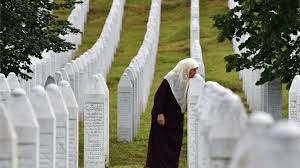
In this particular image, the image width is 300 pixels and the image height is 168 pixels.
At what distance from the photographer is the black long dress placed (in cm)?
1570

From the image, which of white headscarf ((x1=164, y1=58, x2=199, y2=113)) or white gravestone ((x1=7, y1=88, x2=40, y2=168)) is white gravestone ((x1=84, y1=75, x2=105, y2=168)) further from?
white gravestone ((x1=7, y1=88, x2=40, y2=168))

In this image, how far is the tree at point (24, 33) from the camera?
64.7ft

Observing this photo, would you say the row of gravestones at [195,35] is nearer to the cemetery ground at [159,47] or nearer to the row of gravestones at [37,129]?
the cemetery ground at [159,47]

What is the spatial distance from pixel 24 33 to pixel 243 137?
1420cm

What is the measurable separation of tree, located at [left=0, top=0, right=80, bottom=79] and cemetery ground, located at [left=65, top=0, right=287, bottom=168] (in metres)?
1.69

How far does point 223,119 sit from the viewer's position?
7.29 m

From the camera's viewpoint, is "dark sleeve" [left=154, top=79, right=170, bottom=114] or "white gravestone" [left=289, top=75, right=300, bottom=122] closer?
"dark sleeve" [left=154, top=79, right=170, bottom=114]

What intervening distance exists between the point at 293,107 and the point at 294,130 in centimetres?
1142

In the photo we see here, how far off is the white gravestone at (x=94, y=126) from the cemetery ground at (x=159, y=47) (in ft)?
5.22

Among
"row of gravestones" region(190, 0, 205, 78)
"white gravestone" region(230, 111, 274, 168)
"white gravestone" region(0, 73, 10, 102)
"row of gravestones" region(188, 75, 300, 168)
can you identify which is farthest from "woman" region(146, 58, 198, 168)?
"white gravestone" region(230, 111, 274, 168)

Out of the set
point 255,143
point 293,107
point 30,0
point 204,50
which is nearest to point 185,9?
point 204,50

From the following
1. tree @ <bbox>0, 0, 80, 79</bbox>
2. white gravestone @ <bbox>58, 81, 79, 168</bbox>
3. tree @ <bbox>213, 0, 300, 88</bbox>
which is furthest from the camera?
tree @ <bbox>0, 0, 80, 79</bbox>

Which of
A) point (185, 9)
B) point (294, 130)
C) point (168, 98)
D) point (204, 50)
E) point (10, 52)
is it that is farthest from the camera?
point (185, 9)

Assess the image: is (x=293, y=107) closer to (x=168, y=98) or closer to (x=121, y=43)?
(x=168, y=98)
